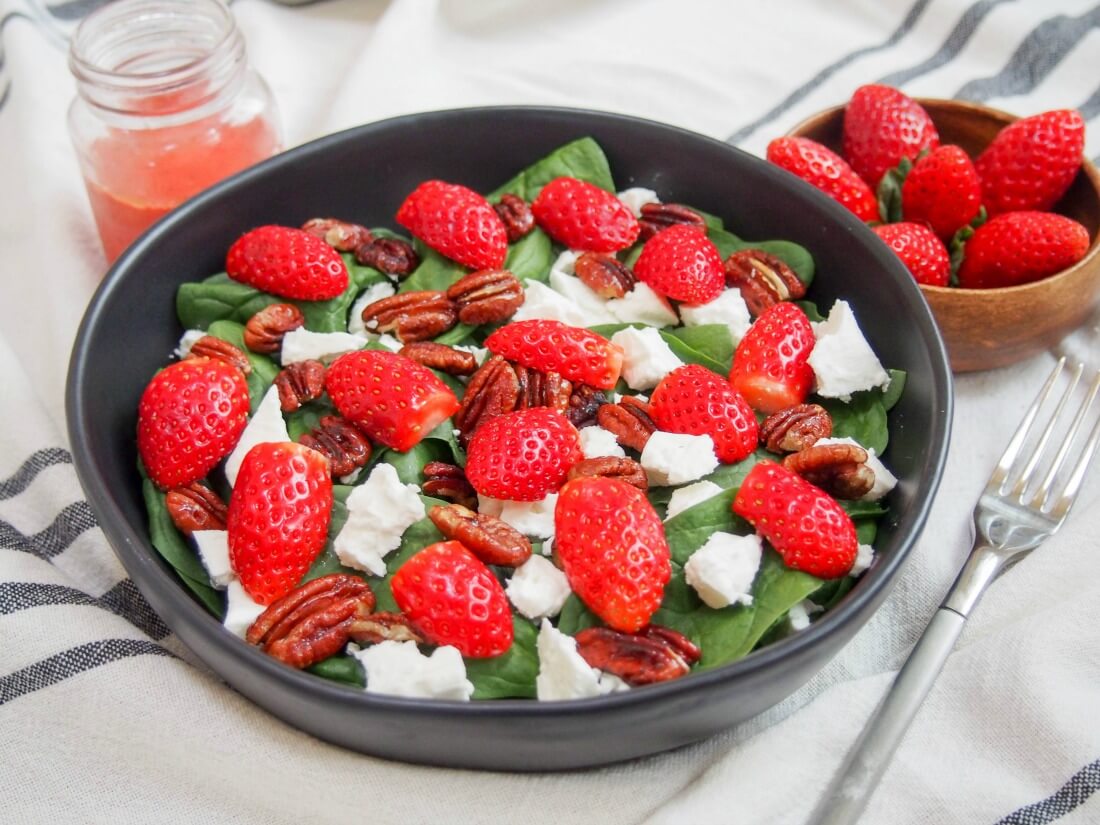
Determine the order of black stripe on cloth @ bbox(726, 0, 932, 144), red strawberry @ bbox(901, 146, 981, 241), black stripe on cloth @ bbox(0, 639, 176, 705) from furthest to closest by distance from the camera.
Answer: black stripe on cloth @ bbox(726, 0, 932, 144) < red strawberry @ bbox(901, 146, 981, 241) < black stripe on cloth @ bbox(0, 639, 176, 705)

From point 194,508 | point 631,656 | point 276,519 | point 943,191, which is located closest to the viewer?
point 631,656

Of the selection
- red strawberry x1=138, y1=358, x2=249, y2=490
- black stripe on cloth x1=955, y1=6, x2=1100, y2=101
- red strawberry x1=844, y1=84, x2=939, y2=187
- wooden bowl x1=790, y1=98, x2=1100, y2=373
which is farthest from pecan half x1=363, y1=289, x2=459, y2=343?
black stripe on cloth x1=955, y1=6, x2=1100, y2=101

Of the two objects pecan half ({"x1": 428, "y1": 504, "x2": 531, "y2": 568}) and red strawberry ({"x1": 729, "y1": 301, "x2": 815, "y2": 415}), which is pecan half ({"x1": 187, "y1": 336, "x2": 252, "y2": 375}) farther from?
red strawberry ({"x1": 729, "y1": 301, "x2": 815, "y2": 415})

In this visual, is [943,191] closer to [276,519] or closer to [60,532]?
[276,519]

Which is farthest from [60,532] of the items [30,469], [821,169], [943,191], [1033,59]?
[1033,59]

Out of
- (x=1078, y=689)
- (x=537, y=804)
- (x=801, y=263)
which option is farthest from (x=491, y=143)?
(x=1078, y=689)

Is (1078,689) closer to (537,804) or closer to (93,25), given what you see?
(537,804)
